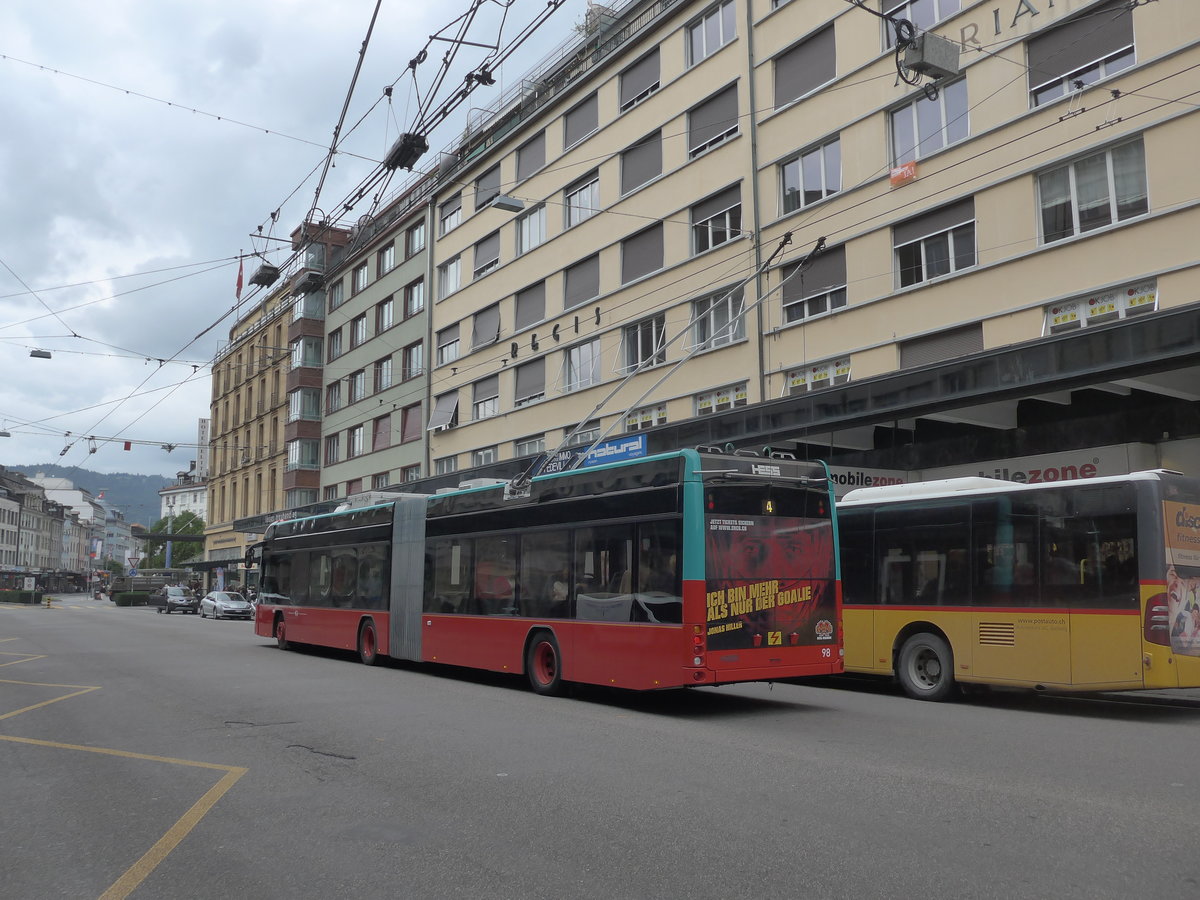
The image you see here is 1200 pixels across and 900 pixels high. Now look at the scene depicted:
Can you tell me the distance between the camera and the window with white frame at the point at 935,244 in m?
19.8

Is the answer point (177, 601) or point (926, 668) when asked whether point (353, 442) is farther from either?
point (926, 668)

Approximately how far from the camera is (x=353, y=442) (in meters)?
48.4

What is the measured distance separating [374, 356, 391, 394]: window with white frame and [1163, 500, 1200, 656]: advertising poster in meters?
36.8

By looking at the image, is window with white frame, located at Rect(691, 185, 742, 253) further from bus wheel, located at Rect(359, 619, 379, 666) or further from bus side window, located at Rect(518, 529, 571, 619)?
bus side window, located at Rect(518, 529, 571, 619)

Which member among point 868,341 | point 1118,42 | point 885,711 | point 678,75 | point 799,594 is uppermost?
point 678,75

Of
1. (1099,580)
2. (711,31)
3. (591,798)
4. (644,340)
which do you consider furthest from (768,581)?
(711,31)

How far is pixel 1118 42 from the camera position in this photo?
17.2 meters

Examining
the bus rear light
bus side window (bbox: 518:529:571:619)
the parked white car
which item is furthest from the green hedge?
the bus rear light

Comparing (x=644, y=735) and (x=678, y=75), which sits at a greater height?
(x=678, y=75)

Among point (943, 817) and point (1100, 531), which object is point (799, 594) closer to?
point (1100, 531)

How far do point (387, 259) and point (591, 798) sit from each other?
140 ft

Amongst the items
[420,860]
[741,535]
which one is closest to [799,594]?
[741,535]

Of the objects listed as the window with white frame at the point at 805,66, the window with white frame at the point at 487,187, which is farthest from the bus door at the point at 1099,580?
the window with white frame at the point at 487,187

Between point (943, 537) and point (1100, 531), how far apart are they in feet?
6.72
